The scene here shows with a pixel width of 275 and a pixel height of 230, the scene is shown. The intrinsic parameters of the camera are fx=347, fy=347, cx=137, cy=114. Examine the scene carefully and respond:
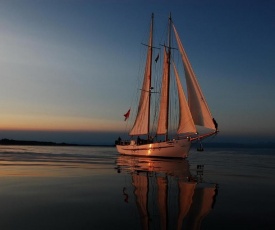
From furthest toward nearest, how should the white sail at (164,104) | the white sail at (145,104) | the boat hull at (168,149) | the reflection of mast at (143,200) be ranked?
the white sail at (145,104) → the white sail at (164,104) → the boat hull at (168,149) → the reflection of mast at (143,200)

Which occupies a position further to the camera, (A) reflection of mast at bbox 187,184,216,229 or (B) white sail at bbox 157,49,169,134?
(B) white sail at bbox 157,49,169,134

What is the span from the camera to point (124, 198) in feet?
50.4

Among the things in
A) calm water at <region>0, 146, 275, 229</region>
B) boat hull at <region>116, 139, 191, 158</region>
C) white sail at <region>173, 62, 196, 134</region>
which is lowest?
calm water at <region>0, 146, 275, 229</region>

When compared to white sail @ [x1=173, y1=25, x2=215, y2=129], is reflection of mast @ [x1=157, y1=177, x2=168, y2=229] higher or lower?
lower

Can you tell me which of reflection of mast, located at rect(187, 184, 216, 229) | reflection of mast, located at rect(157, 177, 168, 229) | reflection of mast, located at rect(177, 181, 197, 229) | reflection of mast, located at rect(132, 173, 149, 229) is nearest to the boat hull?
reflection of mast, located at rect(132, 173, 149, 229)

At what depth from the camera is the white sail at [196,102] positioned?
44.0 m

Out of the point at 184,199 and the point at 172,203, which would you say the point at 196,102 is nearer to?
the point at 184,199

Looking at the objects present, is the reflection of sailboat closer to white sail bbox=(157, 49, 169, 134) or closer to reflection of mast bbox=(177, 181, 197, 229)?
reflection of mast bbox=(177, 181, 197, 229)

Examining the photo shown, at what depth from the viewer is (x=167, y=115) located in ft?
168

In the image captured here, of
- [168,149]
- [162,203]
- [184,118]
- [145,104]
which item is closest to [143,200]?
[162,203]

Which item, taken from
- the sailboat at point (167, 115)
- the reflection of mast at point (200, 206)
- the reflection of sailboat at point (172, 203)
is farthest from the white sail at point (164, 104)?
the reflection of mast at point (200, 206)

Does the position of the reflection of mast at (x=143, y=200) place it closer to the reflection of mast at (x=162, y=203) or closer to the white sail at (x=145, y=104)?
the reflection of mast at (x=162, y=203)

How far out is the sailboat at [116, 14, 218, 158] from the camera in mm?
44688

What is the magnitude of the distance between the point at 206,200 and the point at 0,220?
8467mm
